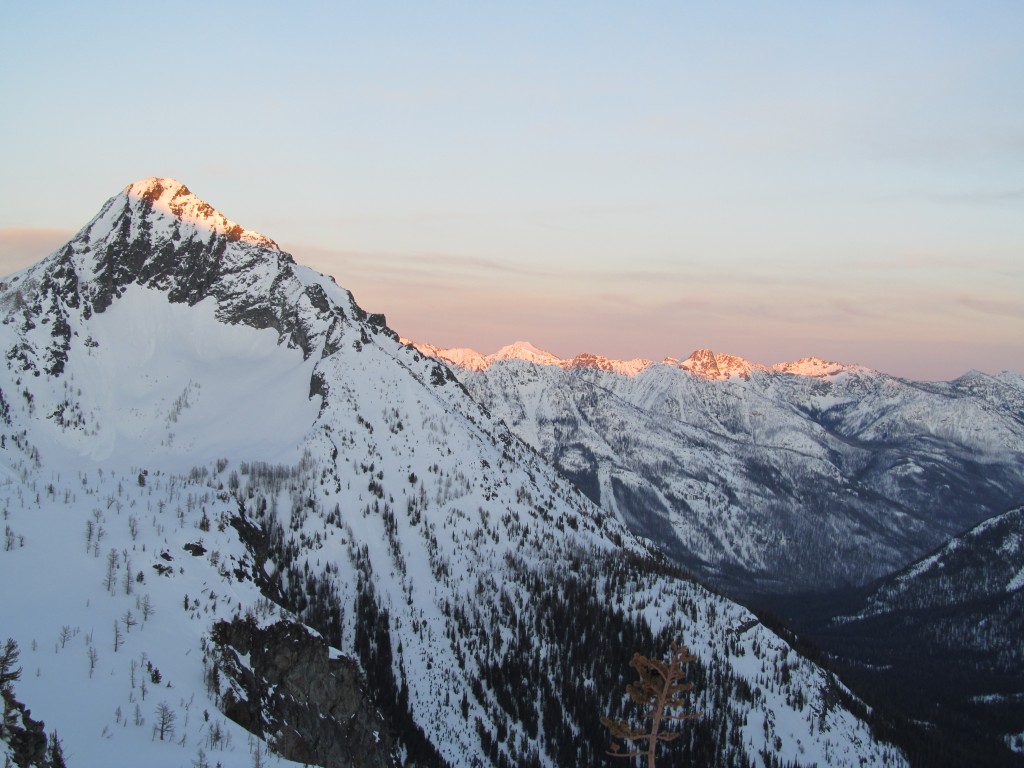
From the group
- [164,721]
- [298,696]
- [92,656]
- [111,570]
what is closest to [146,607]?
[111,570]

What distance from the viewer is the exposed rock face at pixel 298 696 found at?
49219mm

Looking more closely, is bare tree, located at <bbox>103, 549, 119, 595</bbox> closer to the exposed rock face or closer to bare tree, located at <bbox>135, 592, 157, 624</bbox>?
bare tree, located at <bbox>135, 592, 157, 624</bbox>

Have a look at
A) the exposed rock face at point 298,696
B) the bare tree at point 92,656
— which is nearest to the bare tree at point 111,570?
the exposed rock face at point 298,696

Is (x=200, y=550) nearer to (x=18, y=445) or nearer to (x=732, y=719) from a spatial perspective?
(x=18, y=445)

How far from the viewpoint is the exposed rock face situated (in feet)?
161

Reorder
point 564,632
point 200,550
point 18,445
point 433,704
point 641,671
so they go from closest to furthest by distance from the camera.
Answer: point 641,671
point 200,550
point 433,704
point 18,445
point 564,632

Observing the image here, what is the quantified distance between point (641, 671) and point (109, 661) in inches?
1042

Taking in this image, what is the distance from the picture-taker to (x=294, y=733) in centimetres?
5359

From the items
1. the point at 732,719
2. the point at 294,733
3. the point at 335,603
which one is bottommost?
the point at 732,719

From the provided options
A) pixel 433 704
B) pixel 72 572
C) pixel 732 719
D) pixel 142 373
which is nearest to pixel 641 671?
pixel 72 572

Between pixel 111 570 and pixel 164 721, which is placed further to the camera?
pixel 111 570

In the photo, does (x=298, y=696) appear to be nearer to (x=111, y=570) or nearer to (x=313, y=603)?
(x=111, y=570)

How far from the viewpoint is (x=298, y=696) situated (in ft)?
192

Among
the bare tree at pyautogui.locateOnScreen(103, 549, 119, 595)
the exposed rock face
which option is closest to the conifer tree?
the exposed rock face
